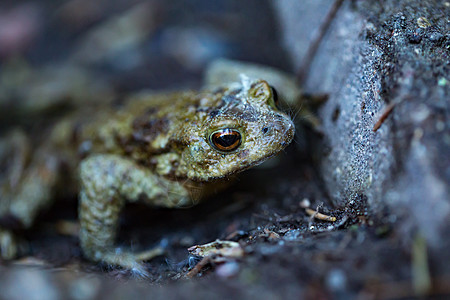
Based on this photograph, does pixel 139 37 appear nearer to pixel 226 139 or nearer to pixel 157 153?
pixel 157 153

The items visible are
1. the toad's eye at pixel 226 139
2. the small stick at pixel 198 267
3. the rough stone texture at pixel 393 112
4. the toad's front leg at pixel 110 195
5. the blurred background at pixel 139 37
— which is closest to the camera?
the rough stone texture at pixel 393 112

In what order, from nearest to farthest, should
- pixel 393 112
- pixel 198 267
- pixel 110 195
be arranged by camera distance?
pixel 393 112, pixel 198 267, pixel 110 195

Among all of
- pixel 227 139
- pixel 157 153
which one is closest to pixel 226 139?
pixel 227 139

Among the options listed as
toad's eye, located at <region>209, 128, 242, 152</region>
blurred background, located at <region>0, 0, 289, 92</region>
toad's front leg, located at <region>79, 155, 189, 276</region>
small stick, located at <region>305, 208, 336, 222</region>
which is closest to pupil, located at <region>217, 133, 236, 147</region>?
toad's eye, located at <region>209, 128, 242, 152</region>

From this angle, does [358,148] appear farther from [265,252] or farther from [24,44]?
[24,44]

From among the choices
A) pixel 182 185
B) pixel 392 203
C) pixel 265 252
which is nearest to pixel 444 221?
pixel 392 203

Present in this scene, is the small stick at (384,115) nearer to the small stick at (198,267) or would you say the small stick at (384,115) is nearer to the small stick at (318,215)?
the small stick at (318,215)

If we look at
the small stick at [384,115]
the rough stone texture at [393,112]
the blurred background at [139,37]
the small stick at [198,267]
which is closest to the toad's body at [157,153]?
the rough stone texture at [393,112]
